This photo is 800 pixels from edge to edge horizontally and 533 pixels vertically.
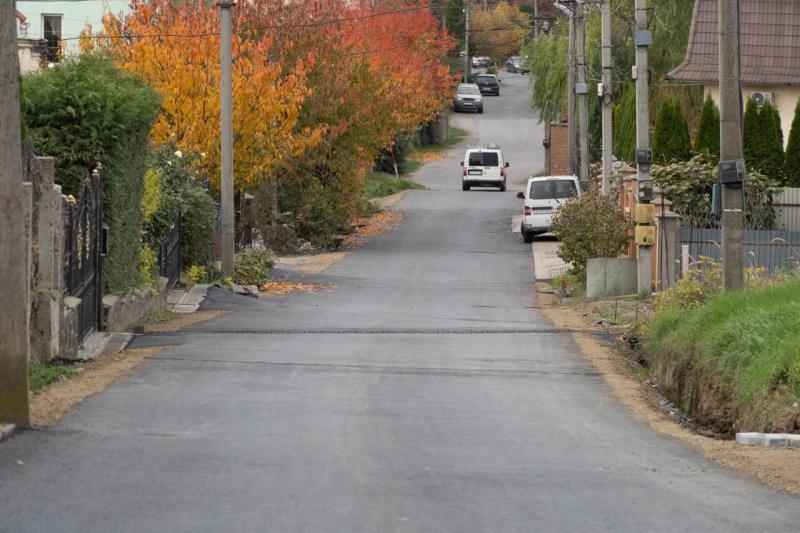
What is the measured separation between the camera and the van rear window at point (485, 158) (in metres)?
65.0

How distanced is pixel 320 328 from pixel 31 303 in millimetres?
7492

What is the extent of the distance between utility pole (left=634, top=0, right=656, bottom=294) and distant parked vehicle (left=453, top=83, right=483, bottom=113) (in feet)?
222

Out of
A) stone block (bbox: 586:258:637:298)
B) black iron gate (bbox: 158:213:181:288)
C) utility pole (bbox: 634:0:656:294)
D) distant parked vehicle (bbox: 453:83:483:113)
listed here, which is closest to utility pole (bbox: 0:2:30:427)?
black iron gate (bbox: 158:213:181:288)

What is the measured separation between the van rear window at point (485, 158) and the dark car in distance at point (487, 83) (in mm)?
38473

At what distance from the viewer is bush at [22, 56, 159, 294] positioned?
18.4 m

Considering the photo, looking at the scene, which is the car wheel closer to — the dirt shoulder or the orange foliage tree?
the orange foliage tree

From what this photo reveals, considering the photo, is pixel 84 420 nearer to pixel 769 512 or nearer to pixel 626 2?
pixel 769 512

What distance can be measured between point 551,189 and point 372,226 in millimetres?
9481

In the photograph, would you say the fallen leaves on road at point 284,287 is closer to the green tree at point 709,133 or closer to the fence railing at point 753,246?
the fence railing at point 753,246

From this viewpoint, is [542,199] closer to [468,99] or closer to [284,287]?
[284,287]

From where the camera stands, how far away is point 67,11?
65875 mm

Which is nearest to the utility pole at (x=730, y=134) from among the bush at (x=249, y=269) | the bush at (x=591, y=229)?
the bush at (x=591, y=229)

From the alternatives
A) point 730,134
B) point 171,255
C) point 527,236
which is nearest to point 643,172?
point 171,255

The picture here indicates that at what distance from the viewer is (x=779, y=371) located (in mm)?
12312
